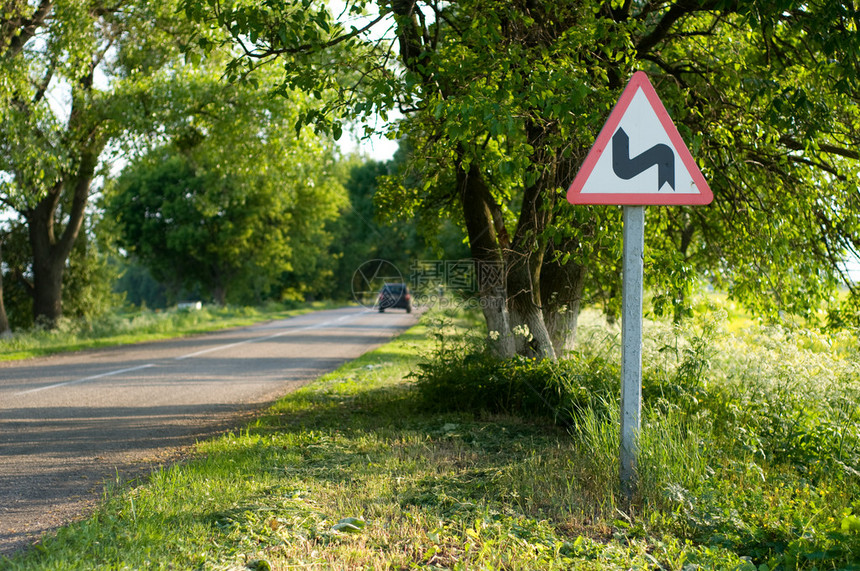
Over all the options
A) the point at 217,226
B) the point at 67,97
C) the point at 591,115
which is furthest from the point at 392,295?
the point at 591,115

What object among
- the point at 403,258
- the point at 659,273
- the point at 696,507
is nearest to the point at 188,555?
the point at 696,507

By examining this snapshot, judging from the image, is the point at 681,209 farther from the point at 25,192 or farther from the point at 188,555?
the point at 25,192

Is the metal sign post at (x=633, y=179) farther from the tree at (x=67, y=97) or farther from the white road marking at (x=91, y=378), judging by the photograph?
the tree at (x=67, y=97)

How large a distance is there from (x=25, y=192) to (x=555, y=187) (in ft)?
43.4

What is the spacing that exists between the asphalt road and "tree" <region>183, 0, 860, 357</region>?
144 inches

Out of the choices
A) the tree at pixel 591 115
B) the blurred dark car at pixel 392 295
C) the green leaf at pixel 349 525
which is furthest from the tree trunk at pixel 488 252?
the blurred dark car at pixel 392 295

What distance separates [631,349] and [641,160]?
49.8 inches

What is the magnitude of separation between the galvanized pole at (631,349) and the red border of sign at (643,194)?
18 cm

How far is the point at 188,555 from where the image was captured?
3.65 metres

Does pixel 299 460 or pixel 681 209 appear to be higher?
pixel 681 209

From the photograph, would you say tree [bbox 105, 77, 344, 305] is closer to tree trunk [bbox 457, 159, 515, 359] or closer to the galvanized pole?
tree trunk [bbox 457, 159, 515, 359]

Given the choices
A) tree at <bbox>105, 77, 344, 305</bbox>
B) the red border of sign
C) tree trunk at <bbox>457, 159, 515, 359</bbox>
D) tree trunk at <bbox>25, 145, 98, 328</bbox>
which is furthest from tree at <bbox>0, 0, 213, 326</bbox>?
tree at <bbox>105, 77, 344, 305</bbox>

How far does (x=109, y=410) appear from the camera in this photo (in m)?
8.91

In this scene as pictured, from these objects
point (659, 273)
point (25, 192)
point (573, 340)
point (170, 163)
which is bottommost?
point (573, 340)
